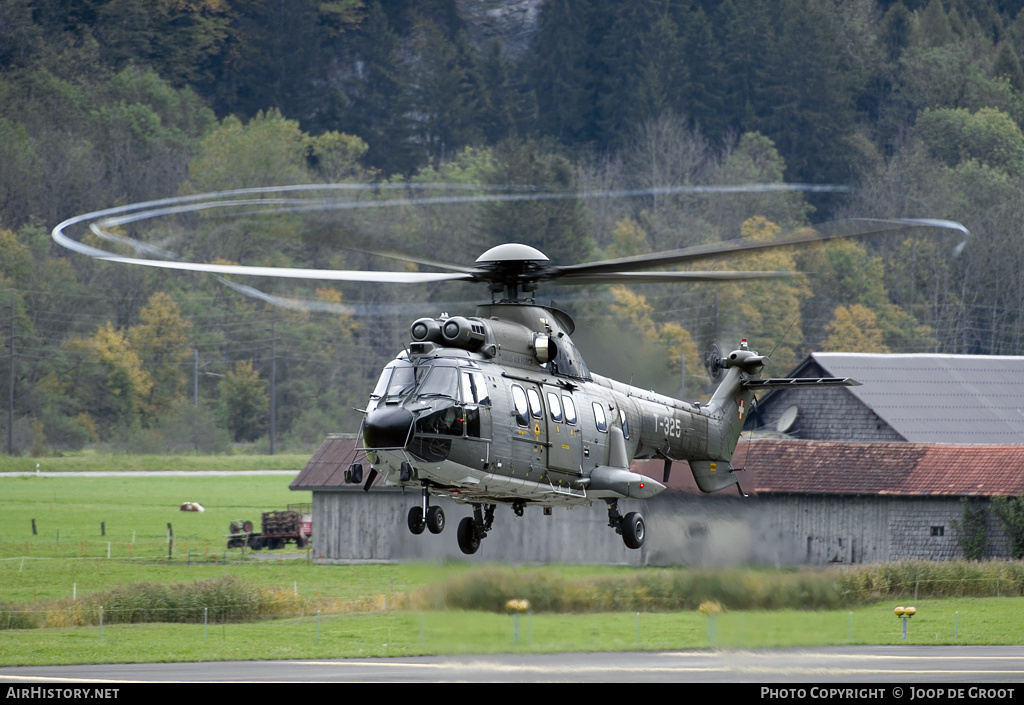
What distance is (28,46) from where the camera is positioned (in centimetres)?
17412

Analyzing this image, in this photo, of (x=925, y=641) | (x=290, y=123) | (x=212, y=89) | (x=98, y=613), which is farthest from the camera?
(x=212, y=89)

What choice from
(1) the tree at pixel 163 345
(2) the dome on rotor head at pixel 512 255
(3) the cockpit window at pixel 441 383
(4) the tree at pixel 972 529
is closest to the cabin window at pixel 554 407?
(3) the cockpit window at pixel 441 383

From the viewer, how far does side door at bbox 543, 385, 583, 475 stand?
29.1 m

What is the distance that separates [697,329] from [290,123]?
5757 centimetres

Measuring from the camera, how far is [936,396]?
222 ft

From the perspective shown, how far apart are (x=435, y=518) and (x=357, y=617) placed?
25.5m

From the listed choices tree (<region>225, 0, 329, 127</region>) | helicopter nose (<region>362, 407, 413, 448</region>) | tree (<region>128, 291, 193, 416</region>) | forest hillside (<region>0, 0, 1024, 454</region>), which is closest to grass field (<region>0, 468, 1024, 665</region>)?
helicopter nose (<region>362, 407, 413, 448</region>)

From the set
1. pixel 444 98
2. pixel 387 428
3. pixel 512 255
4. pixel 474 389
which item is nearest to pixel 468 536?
pixel 474 389

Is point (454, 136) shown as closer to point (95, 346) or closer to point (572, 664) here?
point (95, 346)

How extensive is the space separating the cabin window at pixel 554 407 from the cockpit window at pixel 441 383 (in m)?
2.44

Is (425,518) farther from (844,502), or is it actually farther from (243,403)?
(243,403)

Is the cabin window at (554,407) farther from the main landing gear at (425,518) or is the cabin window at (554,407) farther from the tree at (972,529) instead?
the tree at (972,529)

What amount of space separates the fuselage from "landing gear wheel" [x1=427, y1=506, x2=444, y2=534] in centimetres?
55

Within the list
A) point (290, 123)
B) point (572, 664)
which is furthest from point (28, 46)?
point (572, 664)
